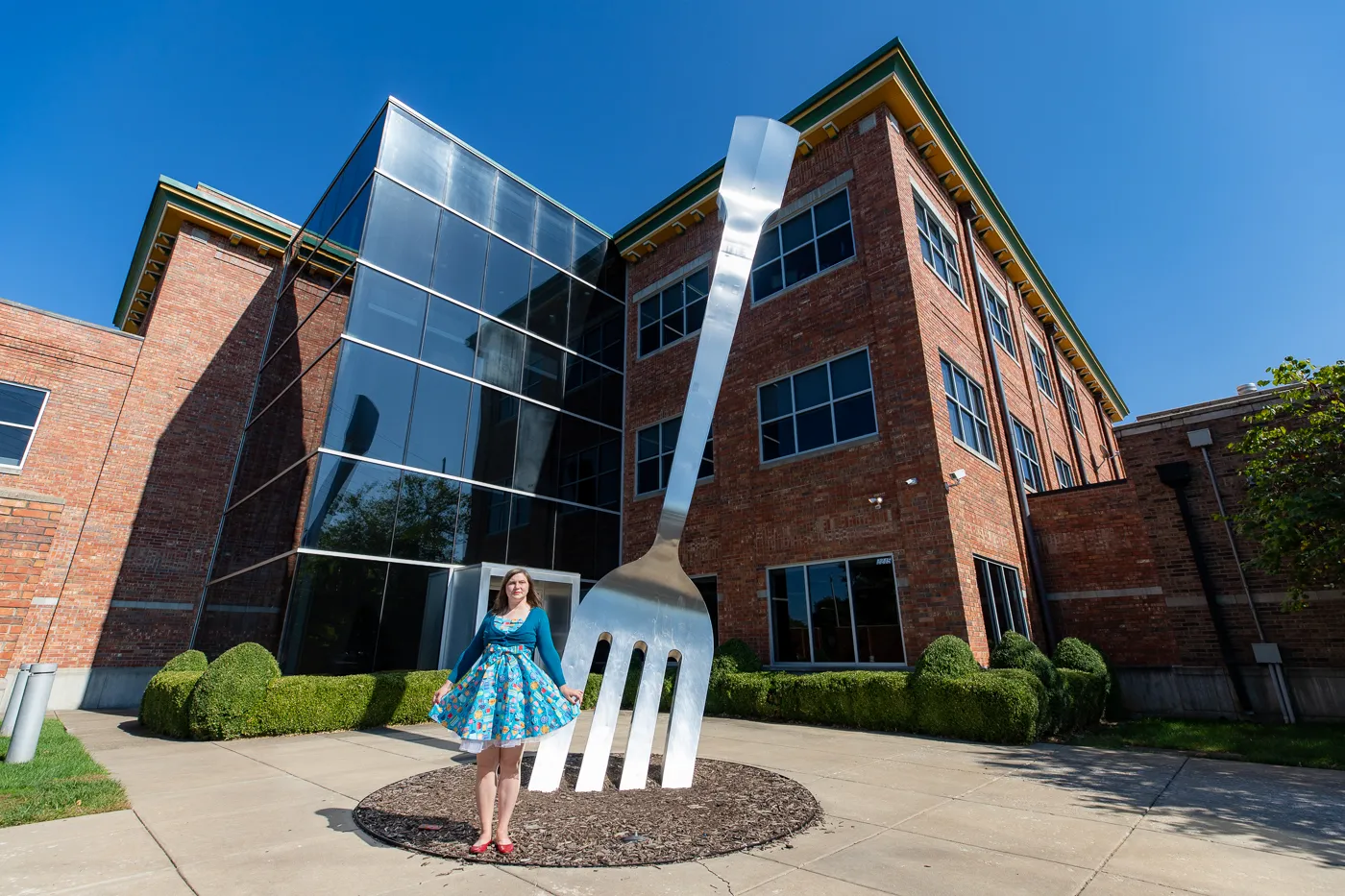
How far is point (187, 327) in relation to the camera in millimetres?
15016

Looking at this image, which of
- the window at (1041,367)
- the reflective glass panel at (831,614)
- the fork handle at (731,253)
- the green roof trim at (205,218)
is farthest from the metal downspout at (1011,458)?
the green roof trim at (205,218)

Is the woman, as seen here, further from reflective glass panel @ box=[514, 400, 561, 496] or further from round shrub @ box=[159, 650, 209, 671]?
reflective glass panel @ box=[514, 400, 561, 496]

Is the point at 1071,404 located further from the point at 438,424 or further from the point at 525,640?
the point at 525,640

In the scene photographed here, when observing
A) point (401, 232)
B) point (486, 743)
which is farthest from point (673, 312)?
point (486, 743)

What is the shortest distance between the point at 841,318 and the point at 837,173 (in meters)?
3.59

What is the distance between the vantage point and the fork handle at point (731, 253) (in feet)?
18.7

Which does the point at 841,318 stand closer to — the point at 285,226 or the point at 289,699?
the point at 289,699

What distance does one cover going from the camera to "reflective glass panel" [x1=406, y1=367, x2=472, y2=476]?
12141 mm

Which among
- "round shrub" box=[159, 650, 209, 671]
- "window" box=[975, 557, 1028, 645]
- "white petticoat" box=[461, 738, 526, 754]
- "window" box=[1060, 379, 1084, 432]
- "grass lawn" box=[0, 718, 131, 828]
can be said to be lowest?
"grass lawn" box=[0, 718, 131, 828]

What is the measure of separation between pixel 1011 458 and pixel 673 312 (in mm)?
8714

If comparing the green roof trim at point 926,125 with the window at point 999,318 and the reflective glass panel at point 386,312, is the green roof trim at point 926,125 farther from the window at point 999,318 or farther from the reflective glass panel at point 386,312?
the reflective glass panel at point 386,312

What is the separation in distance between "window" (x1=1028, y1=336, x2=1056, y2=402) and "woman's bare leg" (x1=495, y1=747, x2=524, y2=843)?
1929cm

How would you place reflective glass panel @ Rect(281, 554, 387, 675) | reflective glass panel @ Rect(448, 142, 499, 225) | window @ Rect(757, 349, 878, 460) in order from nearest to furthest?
reflective glass panel @ Rect(281, 554, 387, 675) < window @ Rect(757, 349, 878, 460) < reflective glass panel @ Rect(448, 142, 499, 225)

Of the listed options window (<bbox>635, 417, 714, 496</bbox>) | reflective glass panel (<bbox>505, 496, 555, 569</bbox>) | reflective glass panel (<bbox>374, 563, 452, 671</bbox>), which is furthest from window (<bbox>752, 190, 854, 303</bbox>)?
reflective glass panel (<bbox>374, 563, 452, 671</bbox>)
